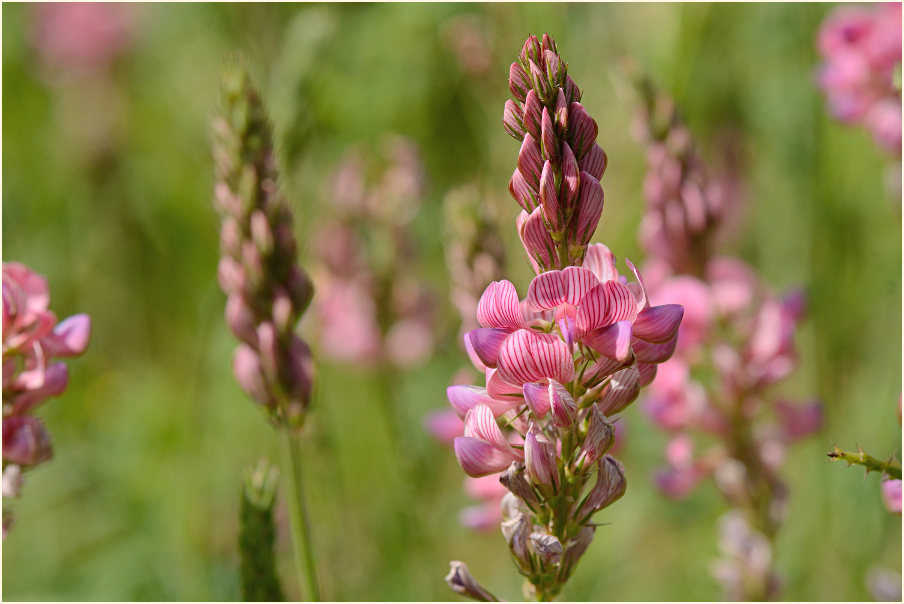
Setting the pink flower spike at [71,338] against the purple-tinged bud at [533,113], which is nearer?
the purple-tinged bud at [533,113]

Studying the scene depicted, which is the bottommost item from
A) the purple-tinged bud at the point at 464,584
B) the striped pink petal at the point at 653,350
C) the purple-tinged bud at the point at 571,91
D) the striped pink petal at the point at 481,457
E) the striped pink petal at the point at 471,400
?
the purple-tinged bud at the point at 464,584

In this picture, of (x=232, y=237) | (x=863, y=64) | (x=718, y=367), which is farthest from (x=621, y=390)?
(x=863, y=64)

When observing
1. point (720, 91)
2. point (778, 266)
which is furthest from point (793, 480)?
point (720, 91)

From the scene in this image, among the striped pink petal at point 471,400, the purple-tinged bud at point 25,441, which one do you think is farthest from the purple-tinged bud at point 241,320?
the striped pink petal at point 471,400

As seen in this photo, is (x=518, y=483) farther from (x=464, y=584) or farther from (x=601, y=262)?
(x=601, y=262)

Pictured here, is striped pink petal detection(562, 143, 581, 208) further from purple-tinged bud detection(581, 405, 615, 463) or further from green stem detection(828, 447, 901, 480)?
green stem detection(828, 447, 901, 480)

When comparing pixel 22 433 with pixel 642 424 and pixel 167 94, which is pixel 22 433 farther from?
pixel 167 94

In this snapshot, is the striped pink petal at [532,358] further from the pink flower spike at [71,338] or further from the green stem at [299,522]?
the pink flower spike at [71,338]
